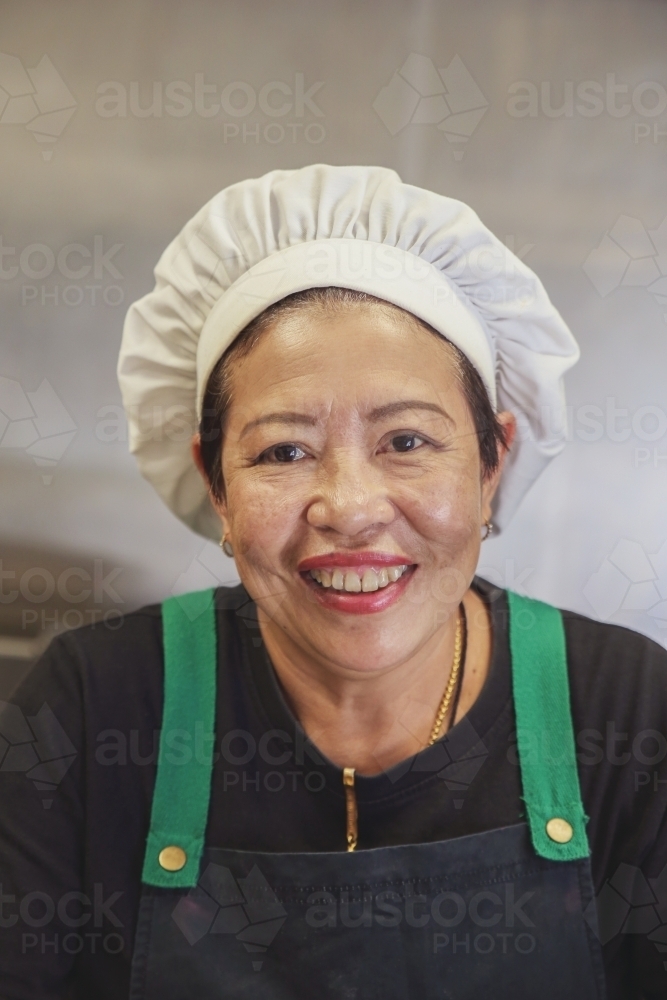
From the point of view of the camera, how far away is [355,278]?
2.37 ft

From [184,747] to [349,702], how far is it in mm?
177

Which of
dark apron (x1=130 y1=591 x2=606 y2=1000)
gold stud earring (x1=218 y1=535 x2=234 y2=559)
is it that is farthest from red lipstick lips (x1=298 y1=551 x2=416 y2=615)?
dark apron (x1=130 y1=591 x2=606 y2=1000)

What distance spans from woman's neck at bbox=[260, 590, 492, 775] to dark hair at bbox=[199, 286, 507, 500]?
0.62ft

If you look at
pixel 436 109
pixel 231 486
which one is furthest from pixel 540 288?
pixel 231 486

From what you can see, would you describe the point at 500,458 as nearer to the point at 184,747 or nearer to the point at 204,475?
the point at 204,475

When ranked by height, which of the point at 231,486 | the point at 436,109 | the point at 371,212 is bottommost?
the point at 231,486

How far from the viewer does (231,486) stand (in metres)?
0.75

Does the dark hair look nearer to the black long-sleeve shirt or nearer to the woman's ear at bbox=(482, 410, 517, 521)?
the woman's ear at bbox=(482, 410, 517, 521)

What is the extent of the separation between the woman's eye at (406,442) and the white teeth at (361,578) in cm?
11

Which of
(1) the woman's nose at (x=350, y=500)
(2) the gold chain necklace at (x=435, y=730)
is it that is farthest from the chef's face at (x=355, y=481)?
(2) the gold chain necklace at (x=435, y=730)

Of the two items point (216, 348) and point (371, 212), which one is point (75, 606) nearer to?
point (216, 348)

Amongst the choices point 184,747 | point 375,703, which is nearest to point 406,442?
point 375,703

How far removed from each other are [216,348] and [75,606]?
39 centimetres

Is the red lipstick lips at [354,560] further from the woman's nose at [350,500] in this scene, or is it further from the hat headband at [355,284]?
the hat headband at [355,284]
